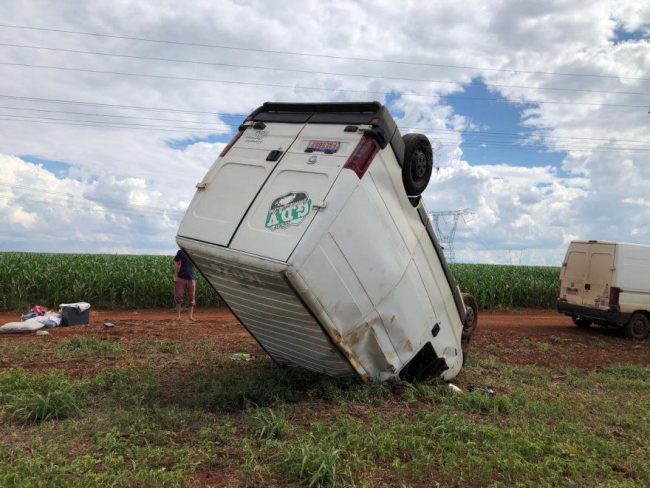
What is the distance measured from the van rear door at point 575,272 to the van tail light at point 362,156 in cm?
1159

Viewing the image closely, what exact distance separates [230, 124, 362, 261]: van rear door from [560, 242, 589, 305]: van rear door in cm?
1167

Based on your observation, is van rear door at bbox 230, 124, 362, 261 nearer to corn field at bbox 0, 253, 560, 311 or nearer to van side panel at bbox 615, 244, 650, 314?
van side panel at bbox 615, 244, 650, 314

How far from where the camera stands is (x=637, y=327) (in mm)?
14211

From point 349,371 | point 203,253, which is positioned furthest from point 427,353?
point 203,253

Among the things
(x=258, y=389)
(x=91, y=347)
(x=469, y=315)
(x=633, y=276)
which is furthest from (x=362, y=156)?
(x=633, y=276)

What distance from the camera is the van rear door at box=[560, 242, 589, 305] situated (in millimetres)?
14664

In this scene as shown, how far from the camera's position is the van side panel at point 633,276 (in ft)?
45.0

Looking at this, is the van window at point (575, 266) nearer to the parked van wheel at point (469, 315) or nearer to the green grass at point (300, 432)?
the green grass at point (300, 432)

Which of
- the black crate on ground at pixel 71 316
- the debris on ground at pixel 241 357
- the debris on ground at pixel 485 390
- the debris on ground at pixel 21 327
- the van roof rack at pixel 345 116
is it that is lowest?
the debris on ground at pixel 21 327

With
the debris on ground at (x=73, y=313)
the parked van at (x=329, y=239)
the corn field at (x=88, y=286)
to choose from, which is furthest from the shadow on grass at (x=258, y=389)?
the corn field at (x=88, y=286)

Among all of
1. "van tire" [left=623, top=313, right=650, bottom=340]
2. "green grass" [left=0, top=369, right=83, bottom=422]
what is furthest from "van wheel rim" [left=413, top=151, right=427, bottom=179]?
"van tire" [left=623, top=313, right=650, bottom=340]

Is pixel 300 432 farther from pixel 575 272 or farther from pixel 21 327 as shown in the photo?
pixel 575 272

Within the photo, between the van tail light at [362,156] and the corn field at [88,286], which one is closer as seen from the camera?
the van tail light at [362,156]

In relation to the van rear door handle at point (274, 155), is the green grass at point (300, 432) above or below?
below
